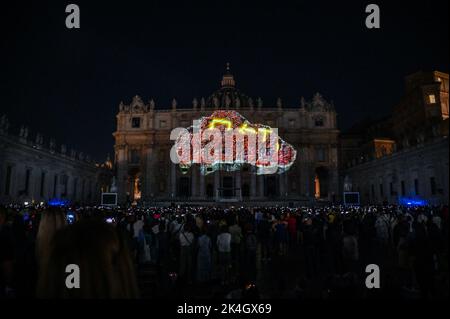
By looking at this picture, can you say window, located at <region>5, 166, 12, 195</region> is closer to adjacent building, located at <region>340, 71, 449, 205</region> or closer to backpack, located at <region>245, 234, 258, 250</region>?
backpack, located at <region>245, 234, 258, 250</region>

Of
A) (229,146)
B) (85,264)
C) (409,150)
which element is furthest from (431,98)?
(85,264)

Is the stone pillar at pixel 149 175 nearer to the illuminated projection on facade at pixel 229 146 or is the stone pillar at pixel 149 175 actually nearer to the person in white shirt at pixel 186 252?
the illuminated projection on facade at pixel 229 146

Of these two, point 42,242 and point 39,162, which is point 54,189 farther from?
point 42,242

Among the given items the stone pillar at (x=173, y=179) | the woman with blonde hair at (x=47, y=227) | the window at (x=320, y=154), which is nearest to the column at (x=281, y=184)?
the window at (x=320, y=154)

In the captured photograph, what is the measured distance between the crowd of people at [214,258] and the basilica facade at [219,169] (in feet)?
138

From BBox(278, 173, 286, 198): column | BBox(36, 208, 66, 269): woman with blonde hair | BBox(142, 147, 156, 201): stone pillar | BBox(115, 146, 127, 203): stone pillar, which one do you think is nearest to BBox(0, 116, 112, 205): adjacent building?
BBox(115, 146, 127, 203): stone pillar

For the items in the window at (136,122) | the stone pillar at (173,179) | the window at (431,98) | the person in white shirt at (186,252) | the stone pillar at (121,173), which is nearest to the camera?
the person in white shirt at (186,252)

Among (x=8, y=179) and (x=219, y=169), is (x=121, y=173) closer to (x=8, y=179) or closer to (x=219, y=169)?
(x=219, y=169)

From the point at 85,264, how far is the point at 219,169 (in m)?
55.1

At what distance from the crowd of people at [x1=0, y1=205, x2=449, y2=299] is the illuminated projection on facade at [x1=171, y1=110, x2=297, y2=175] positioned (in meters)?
30.5

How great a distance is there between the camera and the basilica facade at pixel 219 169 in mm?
57219

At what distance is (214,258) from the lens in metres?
12.1

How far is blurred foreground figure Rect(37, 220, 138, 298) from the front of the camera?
2123mm
